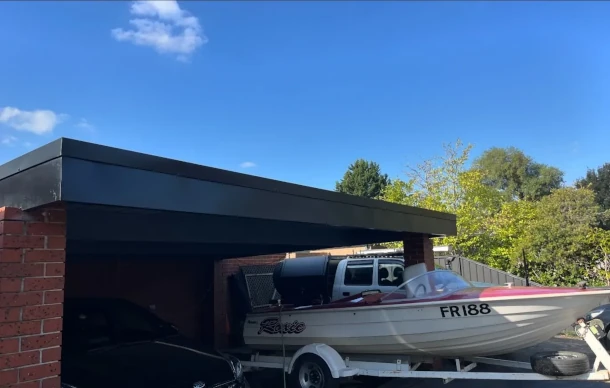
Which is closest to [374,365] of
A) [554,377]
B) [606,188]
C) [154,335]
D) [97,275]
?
[554,377]

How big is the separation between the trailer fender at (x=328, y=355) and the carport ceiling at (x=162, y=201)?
1547mm

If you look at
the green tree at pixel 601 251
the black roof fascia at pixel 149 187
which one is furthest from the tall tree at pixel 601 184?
the black roof fascia at pixel 149 187

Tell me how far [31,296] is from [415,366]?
4.78 metres

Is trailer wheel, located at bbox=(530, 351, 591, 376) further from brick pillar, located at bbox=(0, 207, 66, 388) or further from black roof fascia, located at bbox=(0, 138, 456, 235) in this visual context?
brick pillar, located at bbox=(0, 207, 66, 388)

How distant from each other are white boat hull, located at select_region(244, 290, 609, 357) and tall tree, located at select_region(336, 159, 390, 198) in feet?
126

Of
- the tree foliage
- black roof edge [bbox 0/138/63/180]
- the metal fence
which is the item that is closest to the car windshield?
black roof edge [bbox 0/138/63/180]

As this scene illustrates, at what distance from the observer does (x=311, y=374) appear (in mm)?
6359

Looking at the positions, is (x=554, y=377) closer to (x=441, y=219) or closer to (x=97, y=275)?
(x=441, y=219)

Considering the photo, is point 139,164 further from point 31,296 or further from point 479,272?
point 479,272

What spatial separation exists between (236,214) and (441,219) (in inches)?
186

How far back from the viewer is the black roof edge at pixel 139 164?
299 cm

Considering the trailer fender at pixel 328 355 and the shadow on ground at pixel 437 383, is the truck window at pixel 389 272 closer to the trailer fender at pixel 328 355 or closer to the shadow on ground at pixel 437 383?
the shadow on ground at pixel 437 383

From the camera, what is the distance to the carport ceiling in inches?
119

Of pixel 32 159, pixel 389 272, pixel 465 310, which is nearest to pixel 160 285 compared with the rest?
pixel 389 272
